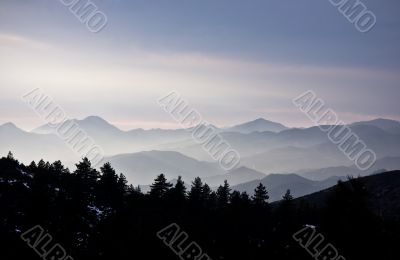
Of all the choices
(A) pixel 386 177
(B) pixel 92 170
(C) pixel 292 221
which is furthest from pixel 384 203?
(B) pixel 92 170

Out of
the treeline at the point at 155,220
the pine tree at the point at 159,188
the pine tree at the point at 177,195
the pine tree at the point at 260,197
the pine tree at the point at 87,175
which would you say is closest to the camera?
the treeline at the point at 155,220

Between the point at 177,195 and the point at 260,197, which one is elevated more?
the point at 260,197

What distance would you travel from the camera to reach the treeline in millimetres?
20734

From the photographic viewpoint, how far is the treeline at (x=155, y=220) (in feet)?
68.0

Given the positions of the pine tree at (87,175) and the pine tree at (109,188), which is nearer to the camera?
the pine tree at (87,175)

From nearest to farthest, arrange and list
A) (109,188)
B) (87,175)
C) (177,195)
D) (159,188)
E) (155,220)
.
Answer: (155,220) < (177,195) < (109,188) < (159,188) < (87,175)

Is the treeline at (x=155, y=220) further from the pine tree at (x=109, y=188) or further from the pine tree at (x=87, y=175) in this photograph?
the pine tree at (x=87, y=175)

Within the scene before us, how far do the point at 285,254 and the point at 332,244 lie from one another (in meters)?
17.6

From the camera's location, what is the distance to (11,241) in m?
35.0

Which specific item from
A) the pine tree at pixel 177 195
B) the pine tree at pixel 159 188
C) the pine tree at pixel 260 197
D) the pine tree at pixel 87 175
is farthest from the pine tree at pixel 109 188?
the pine tree at pixel 260 197

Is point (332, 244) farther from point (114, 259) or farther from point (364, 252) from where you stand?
point (114, 259)

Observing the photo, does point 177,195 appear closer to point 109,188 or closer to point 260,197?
point 109,188

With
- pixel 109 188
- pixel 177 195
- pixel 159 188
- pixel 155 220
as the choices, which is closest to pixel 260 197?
pixel 177 195

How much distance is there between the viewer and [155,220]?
150 ft
